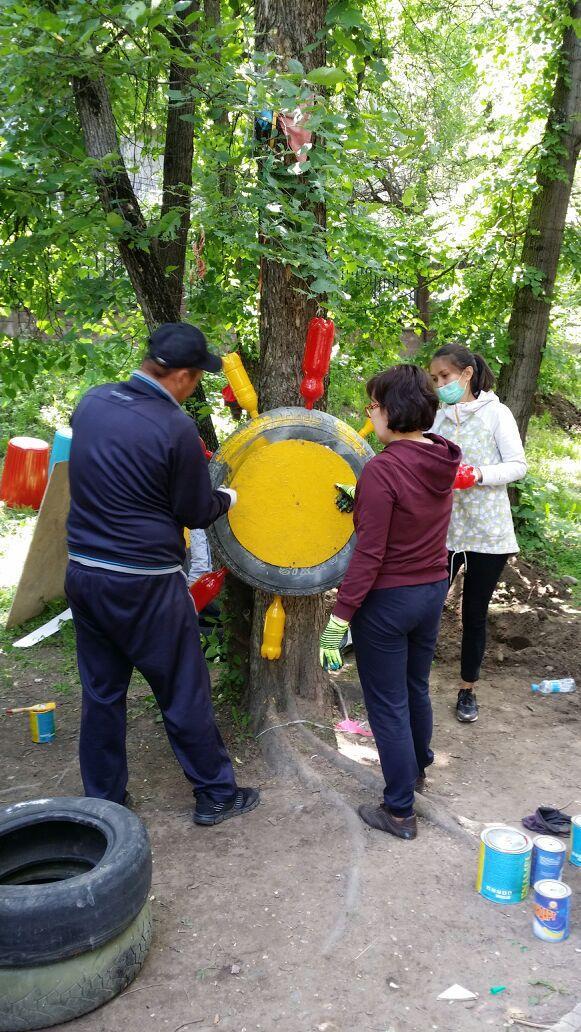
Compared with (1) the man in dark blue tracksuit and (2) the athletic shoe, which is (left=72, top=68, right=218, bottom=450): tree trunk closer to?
(1) the man in dark blue tracksuit

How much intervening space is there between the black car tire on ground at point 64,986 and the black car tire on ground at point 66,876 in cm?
4

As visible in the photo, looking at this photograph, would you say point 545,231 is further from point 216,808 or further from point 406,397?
point 216,808

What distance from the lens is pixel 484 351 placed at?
6.16 meters

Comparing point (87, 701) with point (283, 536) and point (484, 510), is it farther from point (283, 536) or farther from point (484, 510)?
point (484, 510)

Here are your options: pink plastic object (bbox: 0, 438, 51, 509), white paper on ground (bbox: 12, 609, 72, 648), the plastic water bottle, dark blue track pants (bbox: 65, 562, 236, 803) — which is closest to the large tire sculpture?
Result: dark blue track pants (bbox: 65, 562, 236, 803)

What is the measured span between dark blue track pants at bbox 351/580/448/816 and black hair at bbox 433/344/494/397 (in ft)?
3.87

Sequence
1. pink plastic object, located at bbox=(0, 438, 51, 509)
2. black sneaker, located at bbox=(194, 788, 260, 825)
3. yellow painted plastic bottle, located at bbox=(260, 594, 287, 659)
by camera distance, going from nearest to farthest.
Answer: black sneaker, located at bbox=(194, 788, 260, 825)
yellow painted plastic bottle, located at bbox=(260, 594, 287, 659)
pink plastic object, located at bbox=(0, 438, 51, 509)

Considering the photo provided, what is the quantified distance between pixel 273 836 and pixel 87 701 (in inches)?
34.1

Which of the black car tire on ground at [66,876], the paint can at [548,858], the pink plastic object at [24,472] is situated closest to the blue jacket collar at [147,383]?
the black car tire on ground at [66,876]

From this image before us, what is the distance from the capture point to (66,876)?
2.52m

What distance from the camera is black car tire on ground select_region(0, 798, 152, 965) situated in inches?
79.9

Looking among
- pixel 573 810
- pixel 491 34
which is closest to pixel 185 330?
pixel 573 810

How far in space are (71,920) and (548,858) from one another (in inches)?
57.3

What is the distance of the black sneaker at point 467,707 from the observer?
4.11 m
